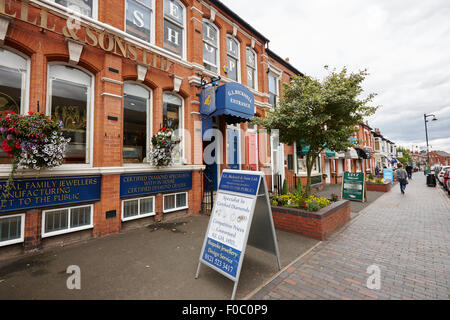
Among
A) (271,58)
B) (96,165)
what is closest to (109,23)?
(96,165)

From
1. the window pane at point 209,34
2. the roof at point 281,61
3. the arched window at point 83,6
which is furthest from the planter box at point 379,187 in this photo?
the arched window at point 83,6

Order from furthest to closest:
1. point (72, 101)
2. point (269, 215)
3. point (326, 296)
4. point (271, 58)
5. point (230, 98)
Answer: point (271, 58)
point (230, 98)
point (72, 101)
point (269, 215)
point (326, 296)

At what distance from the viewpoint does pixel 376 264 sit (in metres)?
3.87

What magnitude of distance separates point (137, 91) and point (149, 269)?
536 cm

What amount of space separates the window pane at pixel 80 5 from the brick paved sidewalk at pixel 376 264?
8044mm

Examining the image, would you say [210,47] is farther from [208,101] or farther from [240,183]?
[240,183]

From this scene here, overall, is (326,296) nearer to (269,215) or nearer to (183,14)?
(269,215)

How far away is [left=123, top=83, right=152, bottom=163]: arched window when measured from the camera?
20.5ft

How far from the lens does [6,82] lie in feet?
14.6

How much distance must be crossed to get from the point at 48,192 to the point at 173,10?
7.44m

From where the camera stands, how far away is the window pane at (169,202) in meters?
6.76

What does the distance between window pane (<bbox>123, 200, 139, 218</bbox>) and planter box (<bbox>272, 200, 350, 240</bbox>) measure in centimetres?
420

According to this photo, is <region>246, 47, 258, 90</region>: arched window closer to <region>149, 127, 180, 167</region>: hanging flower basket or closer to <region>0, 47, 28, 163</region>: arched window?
<region>149, 127, 180, 167</region>: hanging flower basket

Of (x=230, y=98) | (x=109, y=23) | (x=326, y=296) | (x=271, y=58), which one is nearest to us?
(x=326, y=296)
